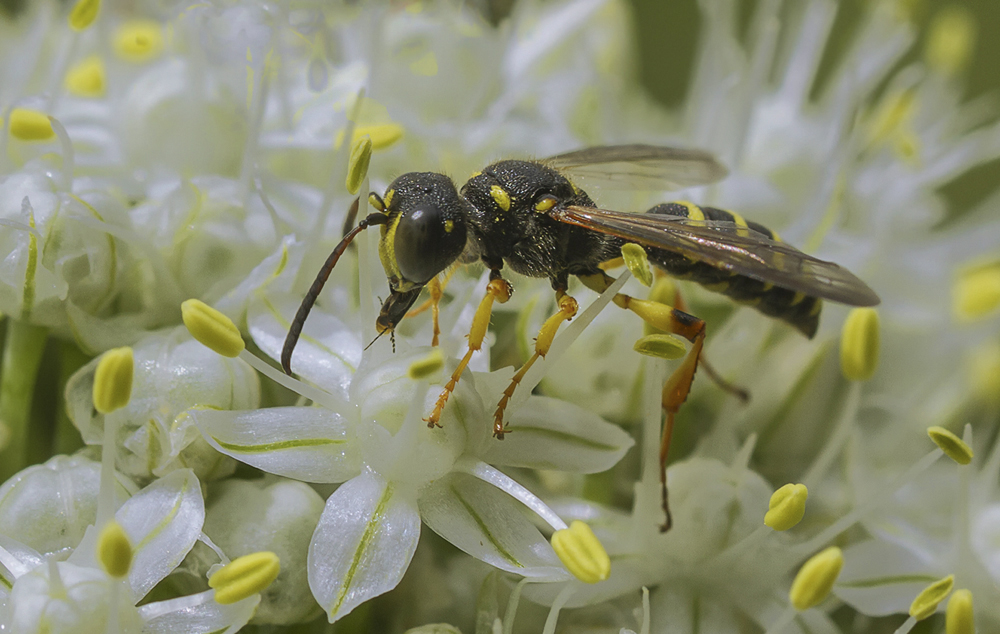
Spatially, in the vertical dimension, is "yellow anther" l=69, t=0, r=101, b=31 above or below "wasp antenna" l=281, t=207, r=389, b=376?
above

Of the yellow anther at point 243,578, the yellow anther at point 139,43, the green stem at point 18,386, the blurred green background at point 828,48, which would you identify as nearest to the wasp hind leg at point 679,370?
the yellow anther at point 243,578

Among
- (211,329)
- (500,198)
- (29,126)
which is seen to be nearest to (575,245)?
(500,198)

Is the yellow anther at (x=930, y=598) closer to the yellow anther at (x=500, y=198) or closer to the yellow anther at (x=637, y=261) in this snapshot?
the yellow anther at (x=637, y=261)

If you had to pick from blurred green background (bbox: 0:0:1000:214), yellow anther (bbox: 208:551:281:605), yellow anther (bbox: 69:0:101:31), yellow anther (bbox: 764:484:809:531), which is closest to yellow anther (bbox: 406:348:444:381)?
yellow anther (bbox: 208:551:281:605)

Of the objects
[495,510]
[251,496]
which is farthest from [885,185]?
[251,496]

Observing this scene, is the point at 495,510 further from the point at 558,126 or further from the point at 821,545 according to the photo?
the point at 558,126

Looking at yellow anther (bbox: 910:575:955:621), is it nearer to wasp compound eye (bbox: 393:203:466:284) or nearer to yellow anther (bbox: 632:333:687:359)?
yellow anther (bbox: 632:333:687:359)

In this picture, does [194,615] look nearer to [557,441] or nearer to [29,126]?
[557,441]
